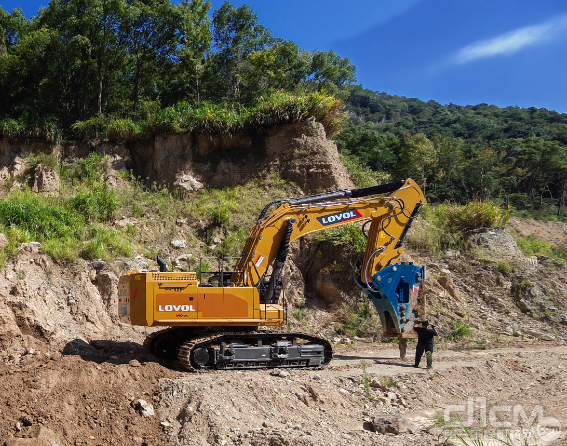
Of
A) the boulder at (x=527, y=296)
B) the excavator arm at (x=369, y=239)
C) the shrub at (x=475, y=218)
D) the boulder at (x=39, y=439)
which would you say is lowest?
the boulder at (x=39, y=439)

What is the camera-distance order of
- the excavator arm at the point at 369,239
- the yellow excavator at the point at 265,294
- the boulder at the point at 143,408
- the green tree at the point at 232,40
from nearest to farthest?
the boulder at the point at 143,408 → the yellow excavator at the point at 265,294 → the excavator arm at the point at 369,239 → the green tree at the point at 232,40

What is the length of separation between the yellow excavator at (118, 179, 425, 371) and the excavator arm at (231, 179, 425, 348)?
0.02m

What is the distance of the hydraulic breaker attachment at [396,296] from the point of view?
411 inches

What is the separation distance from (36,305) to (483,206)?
15.0 m

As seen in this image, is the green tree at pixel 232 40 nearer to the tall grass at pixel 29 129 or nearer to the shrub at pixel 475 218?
the tall grass at pixel 29 129

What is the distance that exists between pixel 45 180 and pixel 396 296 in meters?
12.4

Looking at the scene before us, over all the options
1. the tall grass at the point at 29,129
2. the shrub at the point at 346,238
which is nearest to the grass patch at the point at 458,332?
the shrub at the point at 346,238

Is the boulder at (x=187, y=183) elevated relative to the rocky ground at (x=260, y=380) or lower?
elevated

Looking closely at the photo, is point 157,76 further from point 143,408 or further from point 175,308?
point 143,408

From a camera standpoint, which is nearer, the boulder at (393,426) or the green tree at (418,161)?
the boulder at (393,426)

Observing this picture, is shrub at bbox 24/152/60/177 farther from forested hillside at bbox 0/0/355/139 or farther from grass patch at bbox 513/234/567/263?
grass patch at bbox 513/234/567/263

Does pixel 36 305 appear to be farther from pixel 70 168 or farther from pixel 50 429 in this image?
pixel 70 168

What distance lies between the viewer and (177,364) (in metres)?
10.0

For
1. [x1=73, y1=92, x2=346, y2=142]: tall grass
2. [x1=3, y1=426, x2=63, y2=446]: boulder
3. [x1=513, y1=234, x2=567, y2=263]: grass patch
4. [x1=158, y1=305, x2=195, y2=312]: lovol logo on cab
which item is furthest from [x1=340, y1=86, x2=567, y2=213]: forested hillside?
[x1=3, y1=426, x2=63, y2=446]: boulder
